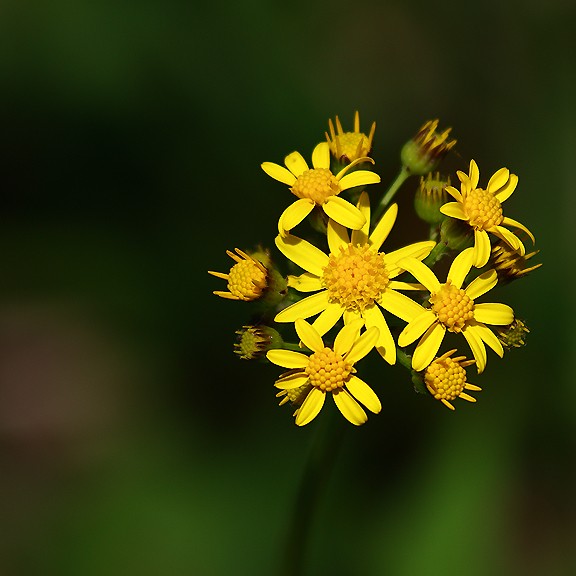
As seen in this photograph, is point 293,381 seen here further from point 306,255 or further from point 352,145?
point 352,145

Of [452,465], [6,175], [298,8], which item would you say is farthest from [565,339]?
[6,175]

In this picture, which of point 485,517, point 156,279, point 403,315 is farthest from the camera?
point 156,279

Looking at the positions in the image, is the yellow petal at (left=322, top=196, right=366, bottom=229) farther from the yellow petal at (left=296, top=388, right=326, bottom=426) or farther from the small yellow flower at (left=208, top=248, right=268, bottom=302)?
the yellow petal at (left=296, top=388, right=326, bottom=426)

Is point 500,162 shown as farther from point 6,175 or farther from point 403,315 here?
point 6,175

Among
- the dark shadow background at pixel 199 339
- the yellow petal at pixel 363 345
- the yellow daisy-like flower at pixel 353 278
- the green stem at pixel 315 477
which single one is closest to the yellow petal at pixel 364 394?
the yellow petal at pixel 363 345

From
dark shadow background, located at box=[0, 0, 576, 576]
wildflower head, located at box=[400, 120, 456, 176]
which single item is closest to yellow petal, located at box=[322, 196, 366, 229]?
wildflower head, located at box=[400, 120, 456, 176]

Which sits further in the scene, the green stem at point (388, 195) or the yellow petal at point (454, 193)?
the green stem at point (388, 195)

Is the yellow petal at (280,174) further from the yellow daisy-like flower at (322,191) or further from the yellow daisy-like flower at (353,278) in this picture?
the yellow daisy-like flower at (353,278)

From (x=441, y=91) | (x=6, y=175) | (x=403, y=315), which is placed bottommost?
(x=403, y=315)
